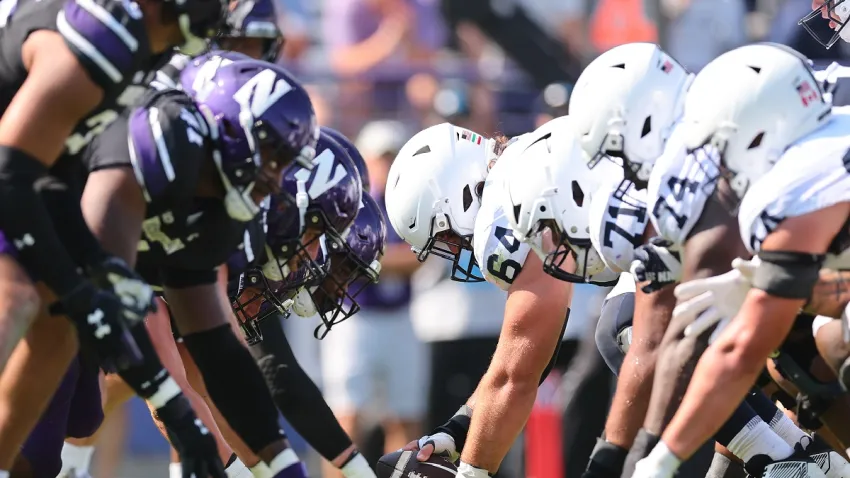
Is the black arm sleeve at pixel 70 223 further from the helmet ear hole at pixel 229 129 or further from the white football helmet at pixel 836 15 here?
the white football helmet at pixel 836 15

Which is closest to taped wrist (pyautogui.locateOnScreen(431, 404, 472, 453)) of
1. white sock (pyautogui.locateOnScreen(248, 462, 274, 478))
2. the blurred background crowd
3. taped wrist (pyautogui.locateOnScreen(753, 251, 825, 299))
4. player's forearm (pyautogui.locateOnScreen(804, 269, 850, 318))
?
white sock (pyautogui.locateOnScreen(248, 462, 274, 478))

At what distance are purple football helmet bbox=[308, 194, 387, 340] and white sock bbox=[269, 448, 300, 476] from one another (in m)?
1.36

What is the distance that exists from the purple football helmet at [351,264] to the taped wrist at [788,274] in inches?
84.1

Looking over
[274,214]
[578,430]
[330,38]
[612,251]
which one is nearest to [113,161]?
[274,214]

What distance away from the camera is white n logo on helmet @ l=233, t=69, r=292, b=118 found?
504 cm

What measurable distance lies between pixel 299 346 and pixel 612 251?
561cm

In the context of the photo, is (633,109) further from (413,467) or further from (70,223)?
(70,223)

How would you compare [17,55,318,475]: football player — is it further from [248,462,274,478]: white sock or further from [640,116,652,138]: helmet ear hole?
[640,116,652,138]: helmet ear hole

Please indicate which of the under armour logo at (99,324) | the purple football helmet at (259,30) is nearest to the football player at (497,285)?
the purple football helmet at (259,30)

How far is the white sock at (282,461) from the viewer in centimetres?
503

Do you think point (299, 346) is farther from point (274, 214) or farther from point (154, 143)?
point (154, 143)

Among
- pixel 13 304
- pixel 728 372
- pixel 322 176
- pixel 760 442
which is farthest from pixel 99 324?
pixel 760 442

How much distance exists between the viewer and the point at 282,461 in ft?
16.5

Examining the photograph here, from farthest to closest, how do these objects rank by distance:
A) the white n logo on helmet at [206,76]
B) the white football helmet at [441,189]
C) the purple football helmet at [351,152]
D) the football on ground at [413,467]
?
the white football helmet at [441,189], the purple football helmet at [351,152], the football on ground at [413,467], the white n logo on helmet at [206,76]
